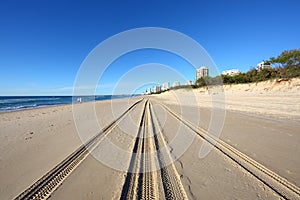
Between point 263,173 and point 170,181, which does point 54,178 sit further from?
point 263,173

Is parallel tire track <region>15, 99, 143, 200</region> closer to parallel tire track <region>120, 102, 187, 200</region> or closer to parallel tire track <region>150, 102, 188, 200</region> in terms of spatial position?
parallel tire track <region>120, 102, 187, 200</region>

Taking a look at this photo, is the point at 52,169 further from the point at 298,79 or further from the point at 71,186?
the point at 298,79

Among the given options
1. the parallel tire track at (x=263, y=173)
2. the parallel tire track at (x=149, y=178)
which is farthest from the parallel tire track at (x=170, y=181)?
the parallel tire track at (x=263, y=173)

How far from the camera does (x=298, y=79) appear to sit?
17297mm

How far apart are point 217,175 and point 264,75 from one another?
94.4 feet

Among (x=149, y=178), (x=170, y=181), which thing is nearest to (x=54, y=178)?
(x=149, y=178)

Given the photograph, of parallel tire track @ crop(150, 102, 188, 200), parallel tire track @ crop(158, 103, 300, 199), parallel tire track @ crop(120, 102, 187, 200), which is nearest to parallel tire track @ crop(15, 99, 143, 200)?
parallel tire track @ crop(120, 102, 187, 200)

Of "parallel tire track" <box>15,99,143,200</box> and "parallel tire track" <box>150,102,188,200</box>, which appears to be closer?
"parallel tire track" <box>150,102,188,200</box>

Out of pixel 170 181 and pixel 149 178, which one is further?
pixel 149 178

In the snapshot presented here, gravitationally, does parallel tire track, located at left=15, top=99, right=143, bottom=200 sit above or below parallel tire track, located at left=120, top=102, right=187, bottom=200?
above

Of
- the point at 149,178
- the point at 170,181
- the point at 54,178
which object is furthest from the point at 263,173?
the point at 54,178

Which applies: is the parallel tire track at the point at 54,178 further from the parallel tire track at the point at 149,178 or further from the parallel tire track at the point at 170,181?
the parallel tire track at the point at 170,181

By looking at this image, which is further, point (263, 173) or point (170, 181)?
point (263, 173)

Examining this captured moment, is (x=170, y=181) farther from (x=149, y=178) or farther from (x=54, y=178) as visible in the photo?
(x=54, y=178)
